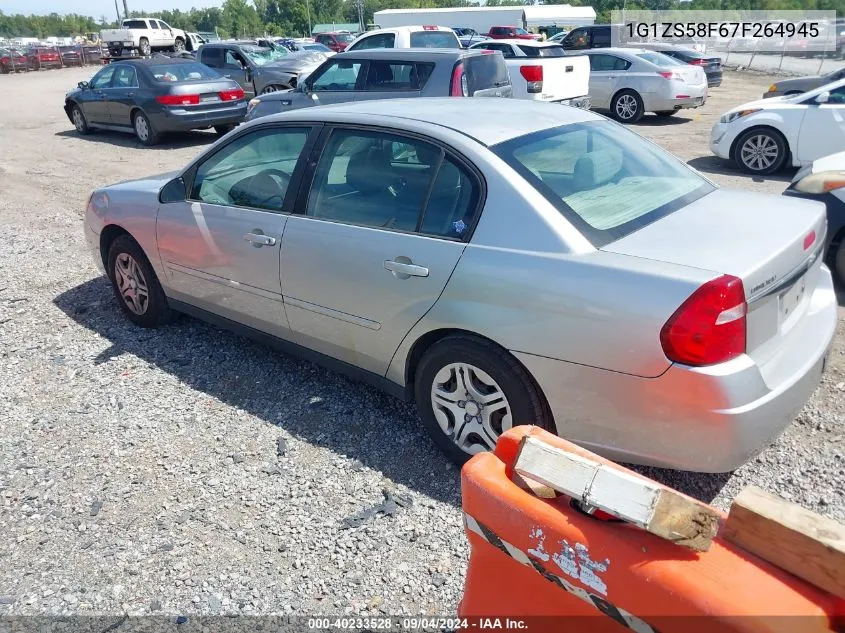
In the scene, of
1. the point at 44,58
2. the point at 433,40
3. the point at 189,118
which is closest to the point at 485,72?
the point at 433,40

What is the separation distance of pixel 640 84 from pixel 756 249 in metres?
13.1

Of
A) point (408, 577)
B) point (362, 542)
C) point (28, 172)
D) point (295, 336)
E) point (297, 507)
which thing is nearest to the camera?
point (408, 577)

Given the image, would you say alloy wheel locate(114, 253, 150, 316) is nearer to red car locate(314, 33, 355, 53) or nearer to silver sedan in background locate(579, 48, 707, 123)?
silver sedan in background locate(579, 48, 707, 123)

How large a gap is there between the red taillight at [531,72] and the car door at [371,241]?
918 centimetres

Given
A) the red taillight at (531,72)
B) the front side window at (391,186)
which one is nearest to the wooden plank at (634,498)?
the front side window at (391,186)

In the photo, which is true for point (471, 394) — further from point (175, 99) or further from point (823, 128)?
point (175, 99)

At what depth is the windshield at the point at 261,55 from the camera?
16.6 meters

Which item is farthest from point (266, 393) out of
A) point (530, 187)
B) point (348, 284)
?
point (530, 187)

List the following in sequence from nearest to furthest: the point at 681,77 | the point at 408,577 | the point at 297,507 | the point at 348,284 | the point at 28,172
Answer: the point at 408,577 → the point at 297,507 → the point at 348,284 → the point at 28,172 → the point at 681,77

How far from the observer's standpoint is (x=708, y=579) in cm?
161

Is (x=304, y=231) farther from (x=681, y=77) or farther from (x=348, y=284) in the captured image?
(x=681, y=77)

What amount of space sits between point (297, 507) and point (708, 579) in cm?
202

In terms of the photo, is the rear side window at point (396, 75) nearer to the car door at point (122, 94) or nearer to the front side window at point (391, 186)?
the car door at point (122, 94)

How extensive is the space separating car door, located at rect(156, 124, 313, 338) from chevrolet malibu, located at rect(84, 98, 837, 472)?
15 millimetres
